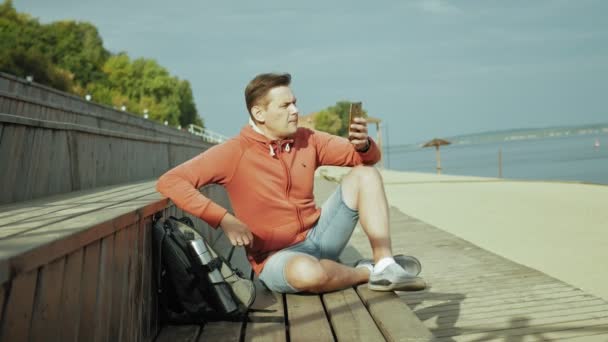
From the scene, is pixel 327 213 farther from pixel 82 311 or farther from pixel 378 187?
pixel 82 311

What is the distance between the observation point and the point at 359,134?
3.84 metres

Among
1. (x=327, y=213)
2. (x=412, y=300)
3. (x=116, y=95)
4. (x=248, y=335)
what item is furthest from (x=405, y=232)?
(x=116, y=95)

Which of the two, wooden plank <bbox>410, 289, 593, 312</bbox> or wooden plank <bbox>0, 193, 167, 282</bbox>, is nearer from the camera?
wooden plank <bbox>0, 193, 167, 282</bbox>

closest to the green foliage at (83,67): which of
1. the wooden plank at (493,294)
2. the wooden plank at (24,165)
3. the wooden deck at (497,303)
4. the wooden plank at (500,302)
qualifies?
the wooden plank at (24,165)

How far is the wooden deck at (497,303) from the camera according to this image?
414 centimetres

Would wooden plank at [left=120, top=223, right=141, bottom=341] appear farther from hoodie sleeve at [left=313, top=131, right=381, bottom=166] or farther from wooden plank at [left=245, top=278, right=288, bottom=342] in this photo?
hoodie sleeve at [left=313, top=131, right=381, bottom=166]

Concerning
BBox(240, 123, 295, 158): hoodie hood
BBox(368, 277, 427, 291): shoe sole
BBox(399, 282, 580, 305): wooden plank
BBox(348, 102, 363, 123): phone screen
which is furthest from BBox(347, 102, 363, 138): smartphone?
BBox(399, 282, 580, 305): wooden plank

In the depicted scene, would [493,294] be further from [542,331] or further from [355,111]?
[355,111]

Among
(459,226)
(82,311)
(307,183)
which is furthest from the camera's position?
(459,226)

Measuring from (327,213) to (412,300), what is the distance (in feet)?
5.45

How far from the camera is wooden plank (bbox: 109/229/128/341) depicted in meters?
2.48

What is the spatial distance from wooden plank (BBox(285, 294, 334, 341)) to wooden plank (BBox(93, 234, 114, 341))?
2.46 feet

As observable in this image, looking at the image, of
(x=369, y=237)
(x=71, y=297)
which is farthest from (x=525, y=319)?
(x=71, y=297)

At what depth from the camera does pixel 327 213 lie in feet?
12.7
